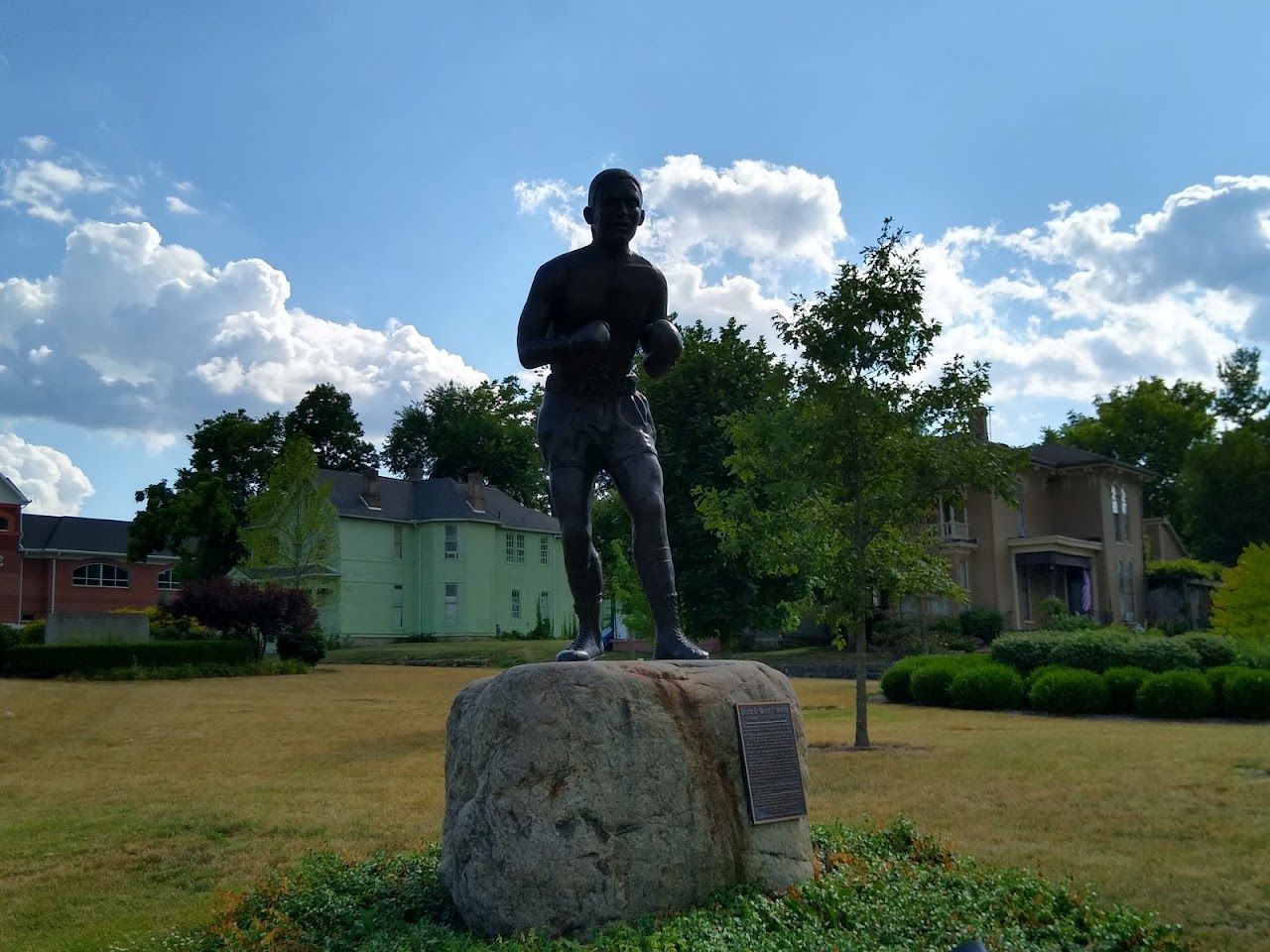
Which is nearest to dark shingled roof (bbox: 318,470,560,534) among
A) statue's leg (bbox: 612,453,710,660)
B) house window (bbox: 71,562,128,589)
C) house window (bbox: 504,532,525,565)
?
house window (bbox: 504,532,525,565)

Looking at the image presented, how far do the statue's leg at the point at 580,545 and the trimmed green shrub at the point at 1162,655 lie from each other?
1513cm

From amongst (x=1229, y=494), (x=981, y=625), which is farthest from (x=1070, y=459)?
(x=981, y=625)

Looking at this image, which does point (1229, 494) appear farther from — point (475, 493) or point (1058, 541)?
point (475, 493)

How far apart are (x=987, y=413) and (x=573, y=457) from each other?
9.28 meters

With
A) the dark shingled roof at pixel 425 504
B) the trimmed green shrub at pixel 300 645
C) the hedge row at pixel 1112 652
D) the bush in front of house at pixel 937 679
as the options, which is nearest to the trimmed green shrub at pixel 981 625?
the hedge row at pixel 1112 652

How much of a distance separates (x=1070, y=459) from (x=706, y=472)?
24273 mm

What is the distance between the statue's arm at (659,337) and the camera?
22.3 ft

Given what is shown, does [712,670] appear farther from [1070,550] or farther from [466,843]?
[1070,550]

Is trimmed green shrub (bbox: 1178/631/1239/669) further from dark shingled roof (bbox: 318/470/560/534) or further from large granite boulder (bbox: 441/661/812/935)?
dark shingled roof (bbox: 318/470/560/534)

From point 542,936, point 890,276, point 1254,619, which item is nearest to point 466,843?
point 542,936

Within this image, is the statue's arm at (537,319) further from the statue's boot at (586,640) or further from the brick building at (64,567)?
the brick building at (64,567)

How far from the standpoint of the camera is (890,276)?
1357 cm

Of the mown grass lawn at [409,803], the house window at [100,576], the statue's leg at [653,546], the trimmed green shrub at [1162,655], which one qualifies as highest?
the house window at [100,576]

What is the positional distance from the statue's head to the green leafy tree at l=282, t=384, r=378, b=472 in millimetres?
53907
